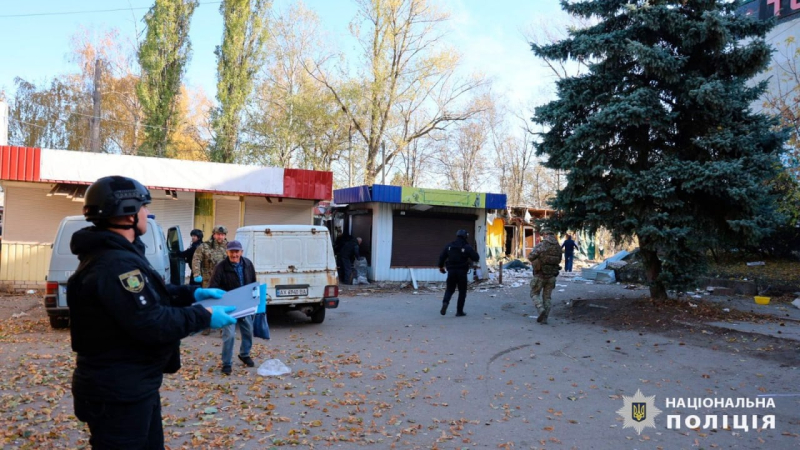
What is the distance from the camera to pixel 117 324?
2.40 meters

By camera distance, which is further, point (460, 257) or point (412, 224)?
point (412, 224)

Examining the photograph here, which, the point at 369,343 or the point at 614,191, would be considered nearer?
the point at 369,343

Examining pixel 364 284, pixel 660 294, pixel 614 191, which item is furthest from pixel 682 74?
pixel 364 284

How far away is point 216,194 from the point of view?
18172 millimetres

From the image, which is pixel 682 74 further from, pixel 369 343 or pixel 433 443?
pixel 433 443

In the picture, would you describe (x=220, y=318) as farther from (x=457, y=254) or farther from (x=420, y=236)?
(x=420, y=236)

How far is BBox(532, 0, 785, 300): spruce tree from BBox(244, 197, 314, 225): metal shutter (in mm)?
9722

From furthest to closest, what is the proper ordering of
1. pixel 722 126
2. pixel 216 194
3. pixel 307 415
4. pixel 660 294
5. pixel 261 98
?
pixel 261 98, pixel 216 194, pixel 660 294, pixel 722 126, pixel 307 415

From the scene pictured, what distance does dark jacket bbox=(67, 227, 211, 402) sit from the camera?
237 cm

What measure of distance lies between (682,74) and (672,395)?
7.84 meters

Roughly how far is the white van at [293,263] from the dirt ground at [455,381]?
26.8 inches

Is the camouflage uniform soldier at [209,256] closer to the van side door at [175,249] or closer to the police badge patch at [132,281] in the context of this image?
the van side door at [175,249]

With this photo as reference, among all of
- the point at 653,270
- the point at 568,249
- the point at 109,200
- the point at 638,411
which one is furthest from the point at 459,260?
the point at 568,249

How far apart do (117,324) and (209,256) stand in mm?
7430
